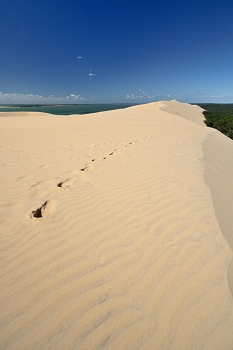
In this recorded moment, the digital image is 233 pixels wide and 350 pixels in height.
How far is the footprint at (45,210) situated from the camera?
2.58m

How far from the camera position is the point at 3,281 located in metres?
1.67

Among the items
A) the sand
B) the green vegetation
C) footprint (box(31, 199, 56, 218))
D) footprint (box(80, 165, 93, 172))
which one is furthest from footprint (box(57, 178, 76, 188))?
the green vegetation

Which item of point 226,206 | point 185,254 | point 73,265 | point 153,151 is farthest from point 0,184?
point 153,151

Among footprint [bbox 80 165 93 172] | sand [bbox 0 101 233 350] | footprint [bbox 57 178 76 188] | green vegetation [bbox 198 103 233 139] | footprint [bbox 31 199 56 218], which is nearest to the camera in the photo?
sand [bbox 0 101 233 350]

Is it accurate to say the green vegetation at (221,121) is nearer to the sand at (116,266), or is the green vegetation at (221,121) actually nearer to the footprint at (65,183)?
the sand at (116,266)

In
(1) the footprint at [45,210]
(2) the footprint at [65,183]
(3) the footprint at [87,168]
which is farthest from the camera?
(3) the footprint at [87,168]

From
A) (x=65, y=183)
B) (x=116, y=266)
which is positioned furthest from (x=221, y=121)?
(x=116, y=266)

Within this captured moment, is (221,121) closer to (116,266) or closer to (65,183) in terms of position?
(65,183)

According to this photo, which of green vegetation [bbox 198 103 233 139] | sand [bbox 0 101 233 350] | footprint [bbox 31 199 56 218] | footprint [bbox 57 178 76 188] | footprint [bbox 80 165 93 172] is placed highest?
green vegetation [bbox 198 103 233 139]

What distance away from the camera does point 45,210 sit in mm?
2678

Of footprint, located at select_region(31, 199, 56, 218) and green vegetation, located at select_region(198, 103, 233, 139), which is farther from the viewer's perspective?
green vegetation, located at select_region(198, 103, 233, 139)

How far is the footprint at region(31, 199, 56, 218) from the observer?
2583 mm

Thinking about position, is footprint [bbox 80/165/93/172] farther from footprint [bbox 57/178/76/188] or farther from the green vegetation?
the green vegetation

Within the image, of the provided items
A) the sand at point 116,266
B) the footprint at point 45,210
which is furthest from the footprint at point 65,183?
the footprint at point 45,210
